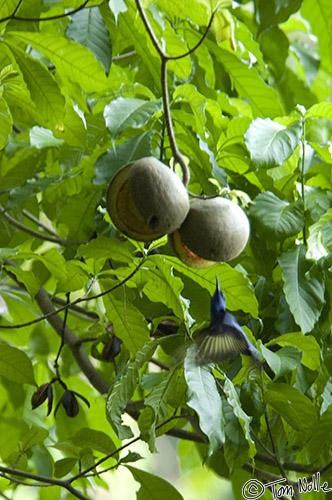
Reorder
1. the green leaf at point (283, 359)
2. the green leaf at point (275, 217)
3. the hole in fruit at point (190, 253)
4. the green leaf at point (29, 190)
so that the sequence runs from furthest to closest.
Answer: the green leaf at point (29, 190)
the green leaf at point (275, 217)
the green leaf at point (283, 359)
the hole in fruit at point (190, 253)

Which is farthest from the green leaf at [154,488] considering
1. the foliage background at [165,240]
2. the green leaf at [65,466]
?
the green leaf at [65,466]

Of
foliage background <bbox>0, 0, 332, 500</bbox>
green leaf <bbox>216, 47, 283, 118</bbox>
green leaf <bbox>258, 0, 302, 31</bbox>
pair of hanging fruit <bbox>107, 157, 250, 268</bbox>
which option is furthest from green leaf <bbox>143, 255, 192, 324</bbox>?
green leaf <bbox>258, 0, 302, 31</bbox>

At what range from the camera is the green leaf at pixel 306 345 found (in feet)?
4.65

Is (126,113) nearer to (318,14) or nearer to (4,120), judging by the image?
(4,120)

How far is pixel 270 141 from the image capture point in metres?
1.46

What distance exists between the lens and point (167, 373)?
4.72ft

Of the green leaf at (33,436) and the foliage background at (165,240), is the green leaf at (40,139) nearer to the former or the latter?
the foliage background at (165,240)

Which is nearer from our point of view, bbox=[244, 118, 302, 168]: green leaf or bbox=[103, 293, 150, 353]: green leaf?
bbox=[244, 118, 302, 168]: green leaf

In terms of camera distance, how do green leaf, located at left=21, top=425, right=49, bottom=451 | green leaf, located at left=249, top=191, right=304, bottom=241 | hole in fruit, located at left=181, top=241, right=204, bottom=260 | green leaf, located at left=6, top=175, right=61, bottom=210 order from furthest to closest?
green leaf, located at left=21, top=425, right=49, bottom=451
green leaf, located at left=6, top=175, right=61, bottom=210
green leaf, located at left=249, top=191, right=304, bottom=241
hole in fruit, located at left=181, top=241, right=204, bottom=260

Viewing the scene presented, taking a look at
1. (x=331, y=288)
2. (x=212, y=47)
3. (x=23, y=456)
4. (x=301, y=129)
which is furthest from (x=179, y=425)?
(x=212, y=47)

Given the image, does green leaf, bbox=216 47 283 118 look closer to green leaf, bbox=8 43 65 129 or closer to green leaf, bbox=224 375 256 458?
green leaf, bbox=8 43 65 129

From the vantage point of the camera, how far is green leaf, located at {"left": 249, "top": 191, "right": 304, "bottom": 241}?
1.49 metres
